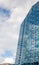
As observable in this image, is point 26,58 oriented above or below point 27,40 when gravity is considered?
below

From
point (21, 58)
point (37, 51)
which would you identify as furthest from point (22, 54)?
point (37, 51)

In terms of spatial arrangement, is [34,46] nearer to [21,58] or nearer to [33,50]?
[33,50]

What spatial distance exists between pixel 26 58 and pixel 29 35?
76.8 ft

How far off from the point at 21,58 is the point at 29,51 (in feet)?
41.8

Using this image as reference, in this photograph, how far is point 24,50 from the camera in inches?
7687

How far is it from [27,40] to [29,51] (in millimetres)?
12114

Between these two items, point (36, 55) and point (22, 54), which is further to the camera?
point (22, 54)

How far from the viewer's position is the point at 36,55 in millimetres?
183750

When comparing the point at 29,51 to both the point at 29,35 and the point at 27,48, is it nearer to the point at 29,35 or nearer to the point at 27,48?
the point at 27,48

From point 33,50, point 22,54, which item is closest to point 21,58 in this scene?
point 22,54

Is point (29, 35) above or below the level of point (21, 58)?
above

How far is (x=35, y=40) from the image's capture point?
193 meters

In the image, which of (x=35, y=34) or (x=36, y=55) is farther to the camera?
(x=35, y=34)

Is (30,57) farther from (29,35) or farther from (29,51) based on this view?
(29,35)
